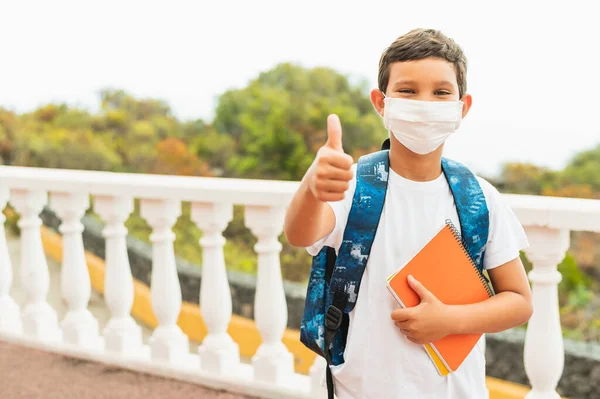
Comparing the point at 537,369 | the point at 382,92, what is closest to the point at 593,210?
the point at 537,369

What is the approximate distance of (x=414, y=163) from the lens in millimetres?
1360

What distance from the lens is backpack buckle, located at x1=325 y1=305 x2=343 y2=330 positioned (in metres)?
1.36

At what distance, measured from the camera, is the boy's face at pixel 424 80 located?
1.30 m

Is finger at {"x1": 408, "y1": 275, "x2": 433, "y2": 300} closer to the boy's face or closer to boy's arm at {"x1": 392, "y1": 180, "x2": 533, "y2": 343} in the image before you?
boy's arm at {"x1": 392, "y1": 180, "x2": 533, "y2": 343}

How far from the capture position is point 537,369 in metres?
1.98

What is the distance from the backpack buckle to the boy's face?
0.41 metres

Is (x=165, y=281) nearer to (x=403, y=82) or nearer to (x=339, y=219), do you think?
(x=339, y=219)

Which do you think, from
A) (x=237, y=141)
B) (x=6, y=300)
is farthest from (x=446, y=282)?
(x=237, y=141)

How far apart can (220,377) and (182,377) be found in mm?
164

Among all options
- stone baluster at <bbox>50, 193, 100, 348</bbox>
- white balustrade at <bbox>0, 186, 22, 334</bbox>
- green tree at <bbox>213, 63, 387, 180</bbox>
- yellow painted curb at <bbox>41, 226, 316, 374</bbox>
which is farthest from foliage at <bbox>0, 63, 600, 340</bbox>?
stone baluster at <bbox>50, 193, 100, 348</bbox>

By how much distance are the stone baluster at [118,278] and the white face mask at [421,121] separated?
1.53 m

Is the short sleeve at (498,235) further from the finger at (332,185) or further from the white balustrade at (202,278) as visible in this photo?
the white balustrade at (202,278)

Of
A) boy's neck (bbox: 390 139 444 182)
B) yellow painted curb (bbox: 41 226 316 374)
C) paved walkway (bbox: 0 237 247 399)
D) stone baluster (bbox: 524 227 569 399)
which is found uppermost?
boy's neck (bbox: 390 139 444 182)

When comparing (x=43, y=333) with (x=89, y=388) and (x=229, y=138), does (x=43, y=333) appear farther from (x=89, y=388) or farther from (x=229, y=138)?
(x=229, y=138)
